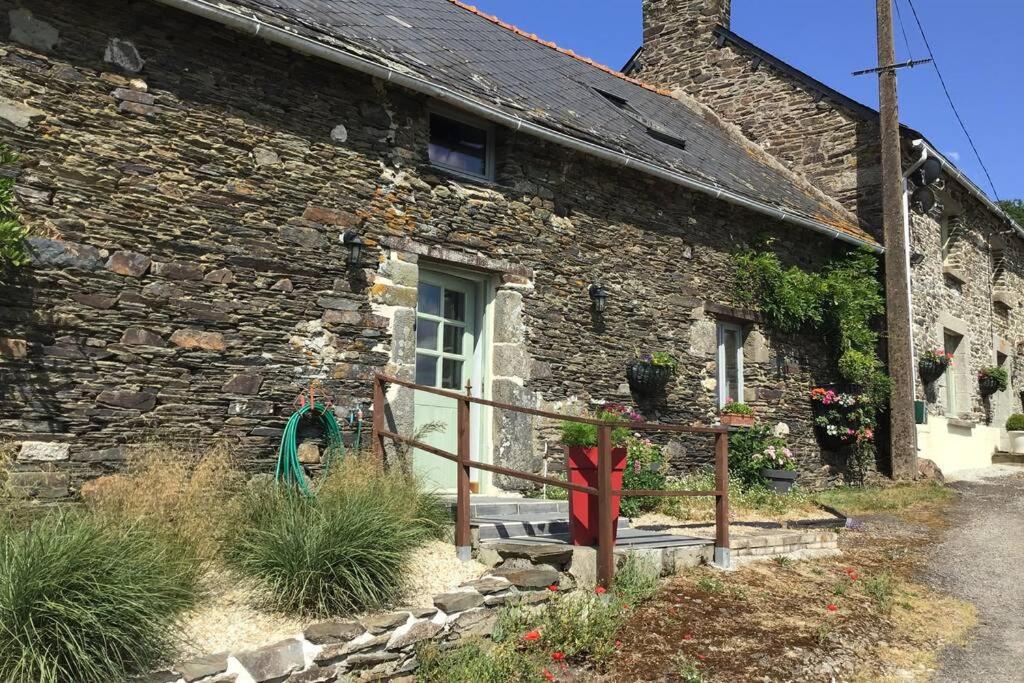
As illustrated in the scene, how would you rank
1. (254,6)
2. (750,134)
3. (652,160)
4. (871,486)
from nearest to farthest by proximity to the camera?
(254,6), (652,160), (871,486), (750,134)

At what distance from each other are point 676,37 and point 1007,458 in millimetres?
8423

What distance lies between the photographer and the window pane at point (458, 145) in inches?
281

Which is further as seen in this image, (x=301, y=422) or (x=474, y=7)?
(x=474, y=7)

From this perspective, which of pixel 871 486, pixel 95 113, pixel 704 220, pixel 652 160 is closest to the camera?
pixel 95 113

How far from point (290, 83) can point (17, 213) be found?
2.09m

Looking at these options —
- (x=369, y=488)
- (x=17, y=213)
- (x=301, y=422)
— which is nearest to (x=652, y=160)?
(x=301, y=422)

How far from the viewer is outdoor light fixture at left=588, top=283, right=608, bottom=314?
25.9 ft

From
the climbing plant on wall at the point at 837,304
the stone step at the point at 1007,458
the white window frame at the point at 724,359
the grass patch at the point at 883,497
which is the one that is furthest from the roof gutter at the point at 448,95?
the stone step at the point at 1007,458

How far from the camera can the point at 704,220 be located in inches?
361

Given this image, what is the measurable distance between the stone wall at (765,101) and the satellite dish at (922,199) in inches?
26.9

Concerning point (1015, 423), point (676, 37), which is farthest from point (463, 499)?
point (1015, 423)

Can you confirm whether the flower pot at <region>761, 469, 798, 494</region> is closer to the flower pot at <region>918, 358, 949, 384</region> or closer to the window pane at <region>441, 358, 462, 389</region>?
the flower pot at <region>918, 358, 949, 384</region>

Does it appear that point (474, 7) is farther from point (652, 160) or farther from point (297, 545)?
point (297, 545)

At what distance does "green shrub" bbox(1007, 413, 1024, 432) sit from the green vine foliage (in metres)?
14.3
